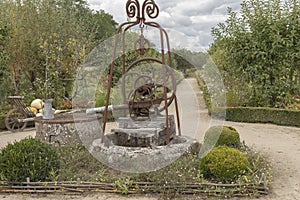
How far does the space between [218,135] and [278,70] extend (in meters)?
6.11

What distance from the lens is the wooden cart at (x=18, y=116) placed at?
987 centimetres

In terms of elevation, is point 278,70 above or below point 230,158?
above

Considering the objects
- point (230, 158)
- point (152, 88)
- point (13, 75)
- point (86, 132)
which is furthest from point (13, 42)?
point (230, 158)

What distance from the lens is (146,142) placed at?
19.2ft

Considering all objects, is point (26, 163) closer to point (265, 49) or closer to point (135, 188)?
point (135, 188)

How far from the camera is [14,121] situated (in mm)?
10094

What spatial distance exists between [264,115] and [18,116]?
23.4 feet

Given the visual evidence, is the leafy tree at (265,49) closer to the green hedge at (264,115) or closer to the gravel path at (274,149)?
the green hedge at (264,115)

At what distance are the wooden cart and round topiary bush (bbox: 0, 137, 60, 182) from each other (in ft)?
15.8

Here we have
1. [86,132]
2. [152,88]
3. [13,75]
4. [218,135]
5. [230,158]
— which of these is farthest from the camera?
[13,75]

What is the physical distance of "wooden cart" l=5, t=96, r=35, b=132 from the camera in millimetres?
9870

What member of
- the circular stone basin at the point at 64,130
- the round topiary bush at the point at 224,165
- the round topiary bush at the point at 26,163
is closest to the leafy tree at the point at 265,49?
the circular stone basin at the point at 64,130

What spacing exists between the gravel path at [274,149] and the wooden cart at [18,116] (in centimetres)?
28

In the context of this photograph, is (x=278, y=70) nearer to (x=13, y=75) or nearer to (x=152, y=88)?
(x=152, y=88)
